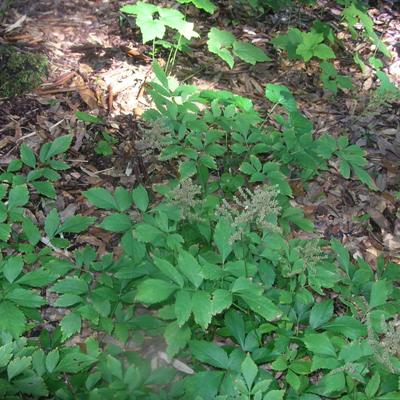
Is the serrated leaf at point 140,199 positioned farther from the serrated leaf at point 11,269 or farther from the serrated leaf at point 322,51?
the serrated leaf at point 322,51

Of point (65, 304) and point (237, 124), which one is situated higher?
point (237, 124)

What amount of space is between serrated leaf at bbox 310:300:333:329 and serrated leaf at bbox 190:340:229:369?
442 mm

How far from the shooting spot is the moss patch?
3.32m

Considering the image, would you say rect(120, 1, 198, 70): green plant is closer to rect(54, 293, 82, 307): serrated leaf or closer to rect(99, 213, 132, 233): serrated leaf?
rect(99, 213, 132, 233): serrated leaf

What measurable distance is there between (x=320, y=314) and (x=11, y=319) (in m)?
1.30

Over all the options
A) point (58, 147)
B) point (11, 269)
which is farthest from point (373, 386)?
point (58, 147)

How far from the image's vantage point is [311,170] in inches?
122

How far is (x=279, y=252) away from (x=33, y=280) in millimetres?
1123

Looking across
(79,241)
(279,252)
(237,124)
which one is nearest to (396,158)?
(237,124)

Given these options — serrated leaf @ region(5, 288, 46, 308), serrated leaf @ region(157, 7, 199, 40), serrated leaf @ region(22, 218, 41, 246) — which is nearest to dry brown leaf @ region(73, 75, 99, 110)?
serrated leaf @ region(157, 7, 199, 40)

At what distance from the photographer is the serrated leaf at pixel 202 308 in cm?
189

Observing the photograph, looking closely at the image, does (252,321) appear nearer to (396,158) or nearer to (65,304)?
(65,304)

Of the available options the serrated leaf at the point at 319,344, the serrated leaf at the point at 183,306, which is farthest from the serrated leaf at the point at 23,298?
the serrated leaf at the point at 319,344

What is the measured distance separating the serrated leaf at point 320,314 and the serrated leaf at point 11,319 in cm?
122
